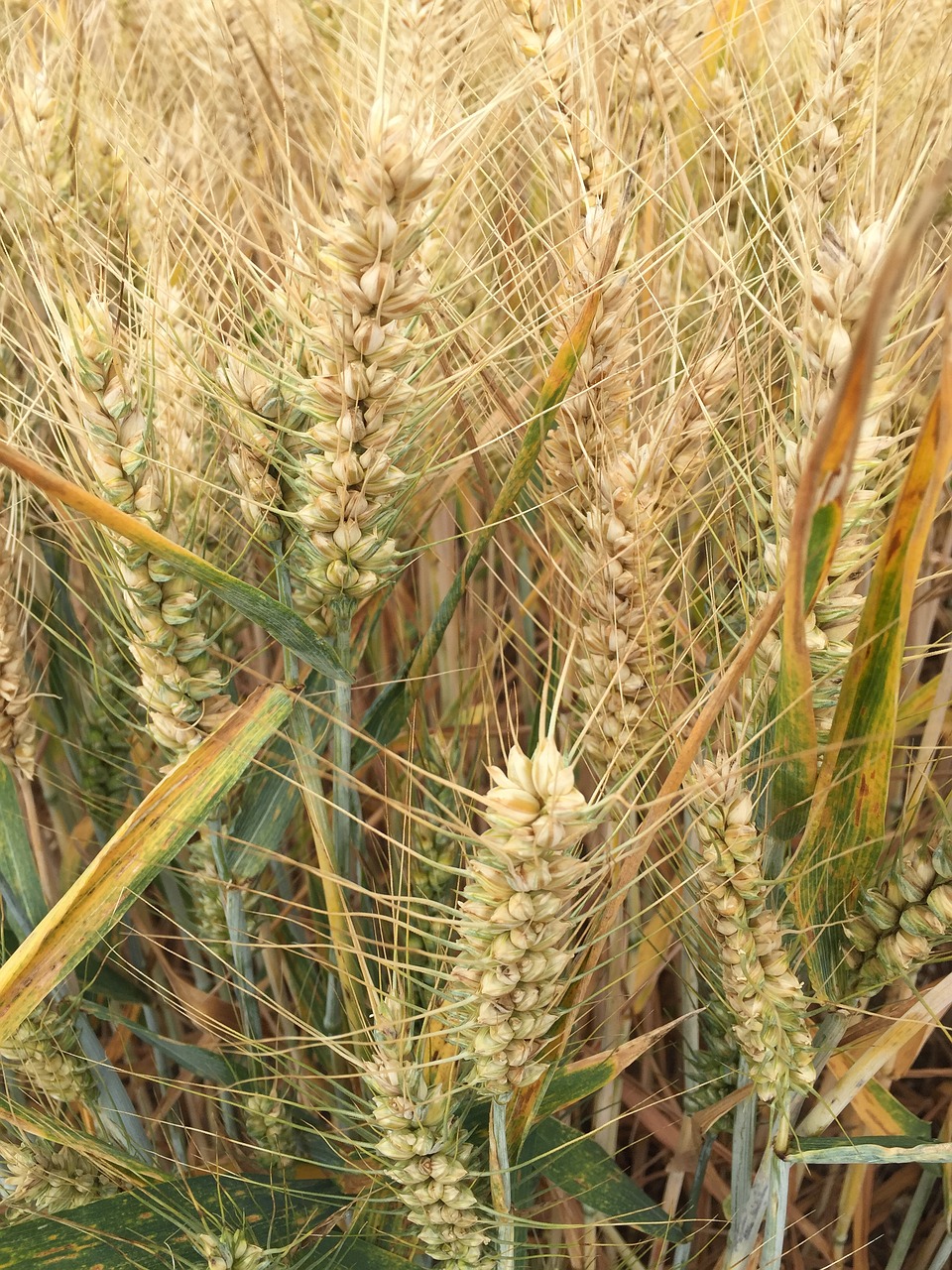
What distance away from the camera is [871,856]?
1.97 feet

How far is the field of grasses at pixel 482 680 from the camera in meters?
0.54

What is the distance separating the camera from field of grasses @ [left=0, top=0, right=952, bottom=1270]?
0.54 meters

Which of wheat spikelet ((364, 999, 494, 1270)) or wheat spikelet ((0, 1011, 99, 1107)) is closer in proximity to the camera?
wheat spikelet ((364, 999, 494, 1270))

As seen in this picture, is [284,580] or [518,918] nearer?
[518,918]

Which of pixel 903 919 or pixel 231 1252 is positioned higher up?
pixel 903 919

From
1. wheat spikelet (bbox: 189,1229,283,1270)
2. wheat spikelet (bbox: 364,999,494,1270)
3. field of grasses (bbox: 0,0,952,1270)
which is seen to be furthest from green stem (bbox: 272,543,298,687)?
wheat spikelet (bbox: 189,1229,283,1270)

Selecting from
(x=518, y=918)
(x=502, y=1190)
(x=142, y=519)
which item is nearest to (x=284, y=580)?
(x=142, y=519)

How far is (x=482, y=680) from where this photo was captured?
2.51 feet

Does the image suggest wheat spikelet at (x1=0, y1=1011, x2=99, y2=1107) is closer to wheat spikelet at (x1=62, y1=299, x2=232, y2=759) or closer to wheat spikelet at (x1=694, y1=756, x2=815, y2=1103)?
wheat spikelet at (x1=62, y1=299, x2=232, y2=759)

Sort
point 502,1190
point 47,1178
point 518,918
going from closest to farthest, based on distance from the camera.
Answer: point 518,918, point 502,1190, point 47,1178

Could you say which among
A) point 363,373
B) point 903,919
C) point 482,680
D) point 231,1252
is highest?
point 363,373

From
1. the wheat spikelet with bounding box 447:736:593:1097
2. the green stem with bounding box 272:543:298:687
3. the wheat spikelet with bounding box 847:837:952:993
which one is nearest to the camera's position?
the wheat spikelet with bounding box 447:736:593:1097

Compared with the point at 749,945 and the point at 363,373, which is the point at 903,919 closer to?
the point at 749,945

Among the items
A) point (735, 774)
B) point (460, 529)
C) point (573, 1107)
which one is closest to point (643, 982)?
point (573, 1107)
